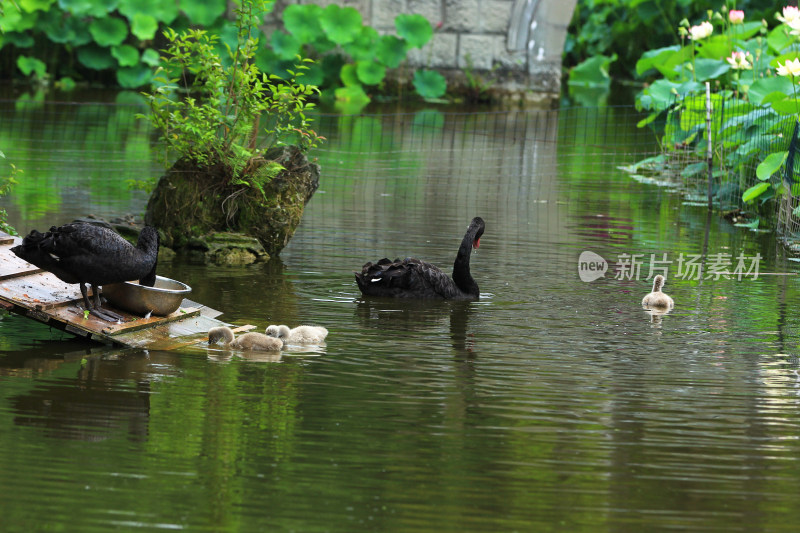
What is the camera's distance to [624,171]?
1844cm

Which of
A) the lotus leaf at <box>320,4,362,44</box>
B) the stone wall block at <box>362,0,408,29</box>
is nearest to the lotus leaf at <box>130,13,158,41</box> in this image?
the lotus leaf at <box>320,4,362,44</box>

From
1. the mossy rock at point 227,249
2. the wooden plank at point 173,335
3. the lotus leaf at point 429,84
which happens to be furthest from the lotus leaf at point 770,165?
the lotus leaf at point 429,84

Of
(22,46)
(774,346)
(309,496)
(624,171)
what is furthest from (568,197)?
(22,46)

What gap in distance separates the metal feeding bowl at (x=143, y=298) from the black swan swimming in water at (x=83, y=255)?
17 centimetres

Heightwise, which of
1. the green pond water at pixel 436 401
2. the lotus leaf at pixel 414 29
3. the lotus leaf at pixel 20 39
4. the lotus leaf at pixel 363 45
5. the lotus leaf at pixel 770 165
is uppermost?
the lotus leaf at pixel 414 29

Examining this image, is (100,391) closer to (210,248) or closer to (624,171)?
(210,248)

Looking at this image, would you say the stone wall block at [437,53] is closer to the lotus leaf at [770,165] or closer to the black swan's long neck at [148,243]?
the lotus leaf at [770,165]

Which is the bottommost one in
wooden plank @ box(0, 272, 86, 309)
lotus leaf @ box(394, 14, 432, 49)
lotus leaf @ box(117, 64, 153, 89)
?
wooden plank @ box(0, 272, 86, 309)

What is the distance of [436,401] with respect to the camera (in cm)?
729

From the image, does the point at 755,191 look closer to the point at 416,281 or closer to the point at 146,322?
the point at 416,281

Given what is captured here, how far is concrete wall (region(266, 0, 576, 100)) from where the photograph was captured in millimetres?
27812

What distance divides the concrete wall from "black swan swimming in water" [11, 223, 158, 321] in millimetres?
20257

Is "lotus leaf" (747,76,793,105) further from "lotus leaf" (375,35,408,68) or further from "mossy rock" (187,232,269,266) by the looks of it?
"lotus leaf" (375,35,408,68)

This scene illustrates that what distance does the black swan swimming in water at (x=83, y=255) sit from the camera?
8164 mm
